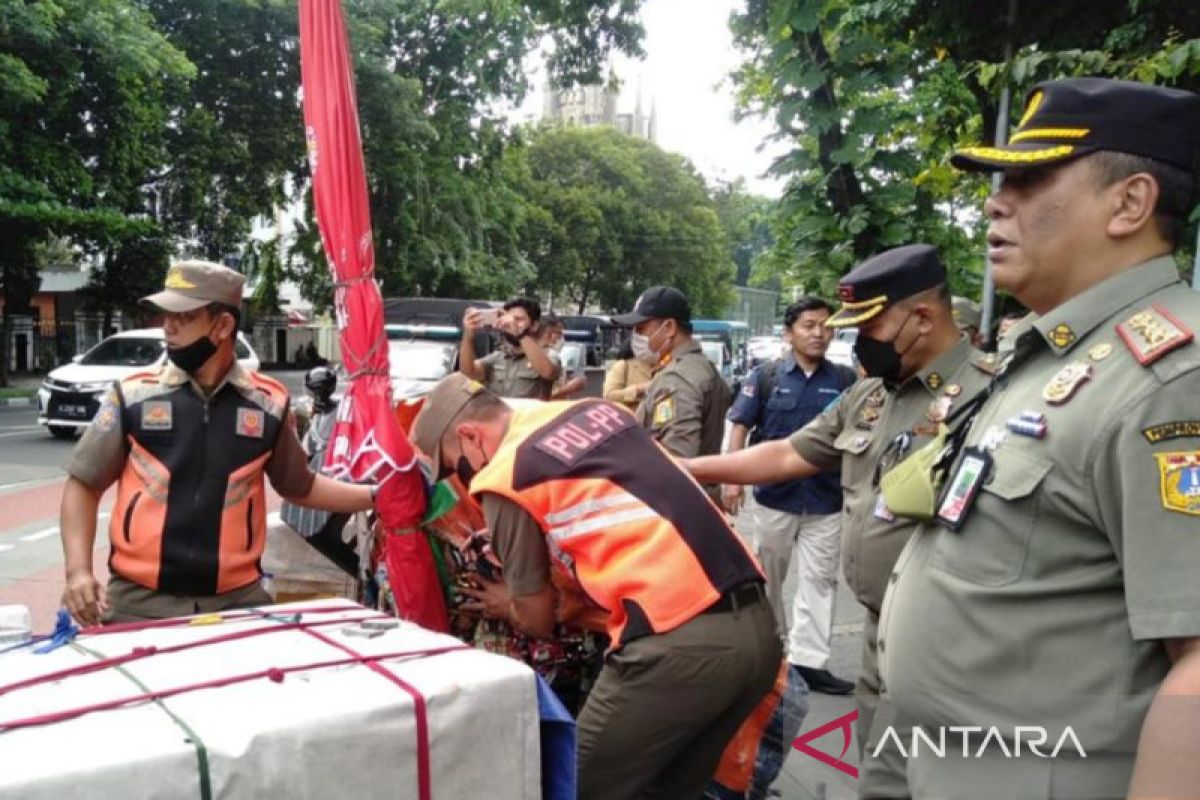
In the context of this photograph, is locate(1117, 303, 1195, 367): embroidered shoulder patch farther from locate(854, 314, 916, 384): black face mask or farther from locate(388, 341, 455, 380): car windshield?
locate(388, 341, 455, 380): car windshield

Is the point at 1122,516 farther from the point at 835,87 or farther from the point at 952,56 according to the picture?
the point at 952,56

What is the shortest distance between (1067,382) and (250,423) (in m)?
2.17

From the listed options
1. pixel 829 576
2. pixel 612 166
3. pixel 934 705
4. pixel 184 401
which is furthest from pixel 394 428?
pixel 612 166

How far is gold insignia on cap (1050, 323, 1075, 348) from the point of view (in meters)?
1.46

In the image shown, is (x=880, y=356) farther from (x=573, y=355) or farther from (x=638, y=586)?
(x=573, y=355)

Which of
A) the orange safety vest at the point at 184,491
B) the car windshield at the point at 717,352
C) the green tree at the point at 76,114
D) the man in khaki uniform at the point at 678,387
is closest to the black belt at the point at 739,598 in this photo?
the orange safety vest at the point at 184,491

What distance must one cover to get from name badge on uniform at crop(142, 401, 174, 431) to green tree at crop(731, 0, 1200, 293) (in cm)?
315

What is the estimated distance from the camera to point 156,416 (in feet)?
8.76

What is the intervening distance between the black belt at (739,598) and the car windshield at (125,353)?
13.5 metres

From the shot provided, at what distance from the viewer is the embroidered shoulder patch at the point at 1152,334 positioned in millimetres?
1305

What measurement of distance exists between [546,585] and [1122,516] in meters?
1.33

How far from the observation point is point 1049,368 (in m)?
1.49

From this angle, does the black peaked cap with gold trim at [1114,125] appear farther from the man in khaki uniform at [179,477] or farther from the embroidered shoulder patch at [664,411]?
the embroidered shoulder patch at [664,411]

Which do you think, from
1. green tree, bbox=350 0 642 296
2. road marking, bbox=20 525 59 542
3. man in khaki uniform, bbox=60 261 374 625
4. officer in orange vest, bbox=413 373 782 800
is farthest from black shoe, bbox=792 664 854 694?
green tree, bbox=350 0 642 296
